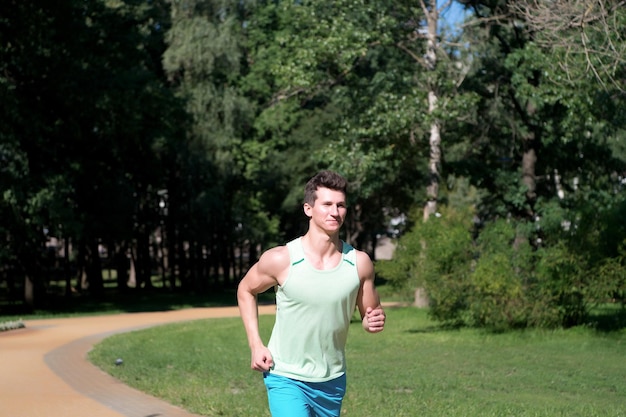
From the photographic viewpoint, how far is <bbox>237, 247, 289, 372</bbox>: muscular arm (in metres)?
5.10

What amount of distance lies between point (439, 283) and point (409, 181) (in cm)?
2472

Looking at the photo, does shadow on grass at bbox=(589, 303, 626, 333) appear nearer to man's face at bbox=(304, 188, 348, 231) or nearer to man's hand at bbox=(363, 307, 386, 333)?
man's hand at bbox=(363, 307, 386, 333)

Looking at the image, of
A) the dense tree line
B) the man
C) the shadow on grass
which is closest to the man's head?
the man

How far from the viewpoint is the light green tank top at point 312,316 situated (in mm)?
5062

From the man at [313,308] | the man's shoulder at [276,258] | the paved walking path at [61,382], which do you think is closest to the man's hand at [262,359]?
the man at [313,308]

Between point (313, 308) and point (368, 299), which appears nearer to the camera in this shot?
point (313, 308)

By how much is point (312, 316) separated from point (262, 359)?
352mm

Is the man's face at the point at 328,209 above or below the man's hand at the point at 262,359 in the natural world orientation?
above

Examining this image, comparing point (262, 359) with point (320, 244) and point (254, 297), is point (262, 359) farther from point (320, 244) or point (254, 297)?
point (320, 244)

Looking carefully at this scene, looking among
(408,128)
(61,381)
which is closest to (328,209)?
(61,381)

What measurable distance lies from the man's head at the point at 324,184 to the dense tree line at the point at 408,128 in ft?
33.2

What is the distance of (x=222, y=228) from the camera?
152ft

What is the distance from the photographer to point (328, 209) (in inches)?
200

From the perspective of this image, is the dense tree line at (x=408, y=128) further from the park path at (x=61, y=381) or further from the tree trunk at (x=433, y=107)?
the park path at (x=61, y=381)
